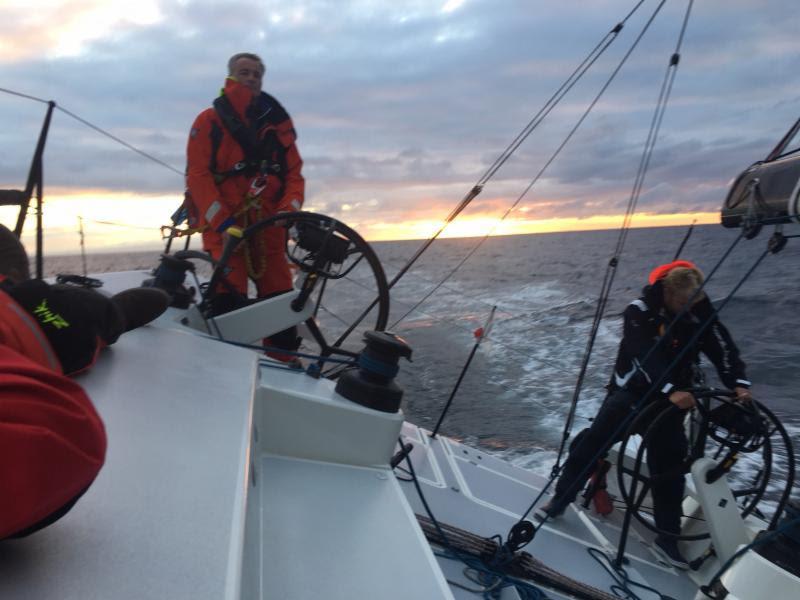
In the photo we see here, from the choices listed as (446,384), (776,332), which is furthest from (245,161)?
(776,332)

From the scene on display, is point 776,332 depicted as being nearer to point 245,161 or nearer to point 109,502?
point 245,161

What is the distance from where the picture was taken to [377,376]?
177cm

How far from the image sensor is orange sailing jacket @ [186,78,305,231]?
291 centimetres

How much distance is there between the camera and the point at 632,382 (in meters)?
2.73

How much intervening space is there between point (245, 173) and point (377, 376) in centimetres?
175

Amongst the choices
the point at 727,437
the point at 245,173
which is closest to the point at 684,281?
the point at 727,437

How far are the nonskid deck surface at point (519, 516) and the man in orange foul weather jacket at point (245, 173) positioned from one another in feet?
3.64

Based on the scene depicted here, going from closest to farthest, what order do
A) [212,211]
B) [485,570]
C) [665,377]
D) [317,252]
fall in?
[485,570]
[317,252]
[665,377]
[212,211]

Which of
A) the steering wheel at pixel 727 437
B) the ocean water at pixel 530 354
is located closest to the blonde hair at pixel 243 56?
the ocean water at pixel 530 354

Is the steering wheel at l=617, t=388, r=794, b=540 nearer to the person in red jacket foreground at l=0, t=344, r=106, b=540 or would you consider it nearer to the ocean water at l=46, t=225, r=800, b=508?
the ocean water at l=46, t=225, r=800, b=508

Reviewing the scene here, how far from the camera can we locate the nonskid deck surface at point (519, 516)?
250 cm

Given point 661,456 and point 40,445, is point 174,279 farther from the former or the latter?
point 661,456

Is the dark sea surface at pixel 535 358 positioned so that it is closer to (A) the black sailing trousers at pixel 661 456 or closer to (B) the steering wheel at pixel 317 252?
(A) the black sailing trousers at pixel 661 456

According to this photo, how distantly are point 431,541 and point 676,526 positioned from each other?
1.33 meters
